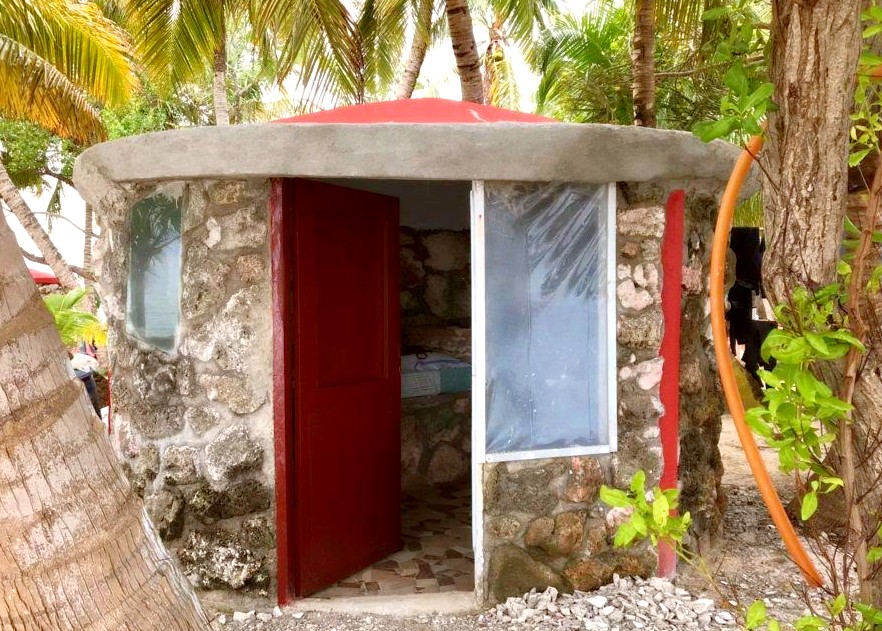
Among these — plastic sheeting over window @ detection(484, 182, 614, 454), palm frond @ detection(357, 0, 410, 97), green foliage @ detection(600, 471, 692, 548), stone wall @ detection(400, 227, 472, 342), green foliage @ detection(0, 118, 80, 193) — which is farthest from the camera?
green foliage @ detection(0, 118, 80, 193)

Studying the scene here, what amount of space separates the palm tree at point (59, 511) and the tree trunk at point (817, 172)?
1.50 m

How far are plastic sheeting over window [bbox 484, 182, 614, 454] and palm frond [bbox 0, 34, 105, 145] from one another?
342 inches

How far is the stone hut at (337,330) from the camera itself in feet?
12.2

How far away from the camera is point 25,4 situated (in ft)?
30.8

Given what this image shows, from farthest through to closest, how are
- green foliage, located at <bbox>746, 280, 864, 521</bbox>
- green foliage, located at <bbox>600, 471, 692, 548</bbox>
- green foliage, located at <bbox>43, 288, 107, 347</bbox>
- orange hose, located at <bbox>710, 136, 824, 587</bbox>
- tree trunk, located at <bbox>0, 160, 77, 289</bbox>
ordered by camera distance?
tree trunk, located at <bbox>0, 160, 77, 289</bbox>, green foliage, located at <bbox>43, 288, 107, 347</bbox>, orange hose, located at <bbox>710, 136, 824, 587</bbox>, green foliage, located at <bbox>600, 471, 692, 548</bbox>, green foliage, located at <bbox>746, 280, 864, 521</bbox>

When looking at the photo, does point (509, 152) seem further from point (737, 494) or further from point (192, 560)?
point (737, 494)

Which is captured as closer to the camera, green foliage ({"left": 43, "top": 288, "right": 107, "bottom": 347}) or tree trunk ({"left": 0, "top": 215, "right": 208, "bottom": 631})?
tree trunk ({"left": 0, "top": 215, "right": 208, "bottom": 631})

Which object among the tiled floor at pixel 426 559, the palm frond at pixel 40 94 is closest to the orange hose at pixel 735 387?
the tiled floor at pixel 426 559

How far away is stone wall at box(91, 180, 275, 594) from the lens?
394 centimetres

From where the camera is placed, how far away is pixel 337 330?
172 inches

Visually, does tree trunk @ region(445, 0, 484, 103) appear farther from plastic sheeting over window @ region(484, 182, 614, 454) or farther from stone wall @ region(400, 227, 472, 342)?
plastic sheeting over window @ region(484, 182, 614, 454)

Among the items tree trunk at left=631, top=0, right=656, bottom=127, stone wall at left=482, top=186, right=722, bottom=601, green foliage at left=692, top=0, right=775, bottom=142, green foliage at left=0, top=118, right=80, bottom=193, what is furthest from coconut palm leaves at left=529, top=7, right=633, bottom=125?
green foliage at left=0, top=118, right=80, bottom=193

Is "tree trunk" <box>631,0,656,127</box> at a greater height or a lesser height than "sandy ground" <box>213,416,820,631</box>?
greater

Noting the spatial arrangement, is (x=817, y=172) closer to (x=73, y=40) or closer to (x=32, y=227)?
(x=73, y=40)
